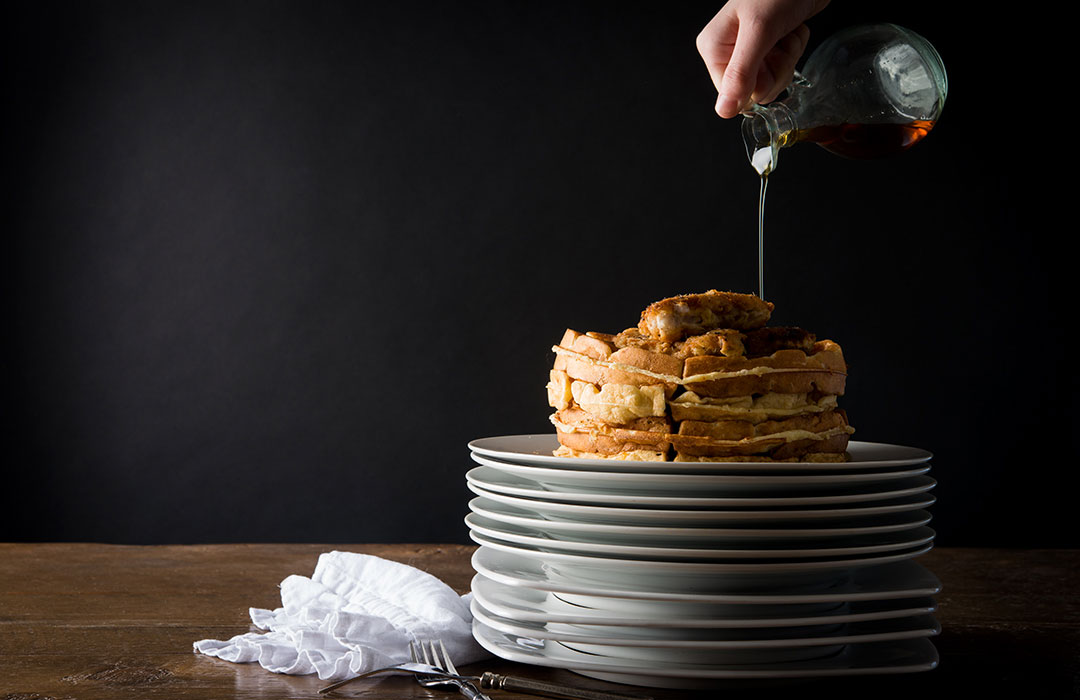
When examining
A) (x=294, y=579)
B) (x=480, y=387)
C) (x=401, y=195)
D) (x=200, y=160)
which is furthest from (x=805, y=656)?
(x=200, y=160)

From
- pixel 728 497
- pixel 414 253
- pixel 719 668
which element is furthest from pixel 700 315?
pixel 414 253

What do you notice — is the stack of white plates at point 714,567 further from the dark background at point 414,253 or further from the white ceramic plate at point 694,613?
the dark background at point 414,253

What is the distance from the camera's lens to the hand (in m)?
1.07

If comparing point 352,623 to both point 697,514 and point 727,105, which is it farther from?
point 727,105

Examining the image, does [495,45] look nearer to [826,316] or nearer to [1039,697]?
[826,316]

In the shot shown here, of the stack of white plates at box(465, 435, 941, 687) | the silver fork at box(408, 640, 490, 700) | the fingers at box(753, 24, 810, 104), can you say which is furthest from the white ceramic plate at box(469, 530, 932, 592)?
the fingers at box(753, 24, 810, 104)

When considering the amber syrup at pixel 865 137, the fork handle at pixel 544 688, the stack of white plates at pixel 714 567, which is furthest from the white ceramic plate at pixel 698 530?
the amber syrup at pixel 865 137

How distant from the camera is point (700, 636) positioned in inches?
30.9

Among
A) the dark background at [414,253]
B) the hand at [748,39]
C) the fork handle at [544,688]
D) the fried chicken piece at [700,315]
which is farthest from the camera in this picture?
the dark background at [414,253]

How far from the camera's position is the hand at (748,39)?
41.9 inches

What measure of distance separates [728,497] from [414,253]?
2737 mm

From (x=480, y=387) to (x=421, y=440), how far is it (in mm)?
286

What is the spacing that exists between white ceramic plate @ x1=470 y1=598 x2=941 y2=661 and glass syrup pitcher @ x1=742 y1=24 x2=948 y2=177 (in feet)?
1.74

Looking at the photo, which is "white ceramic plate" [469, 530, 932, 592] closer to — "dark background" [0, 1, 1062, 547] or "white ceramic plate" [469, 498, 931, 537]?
"white ceramic plate" [469, 498, 931, 537]
